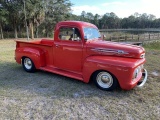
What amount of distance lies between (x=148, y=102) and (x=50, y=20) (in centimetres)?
2776

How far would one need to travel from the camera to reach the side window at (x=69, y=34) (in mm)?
4477

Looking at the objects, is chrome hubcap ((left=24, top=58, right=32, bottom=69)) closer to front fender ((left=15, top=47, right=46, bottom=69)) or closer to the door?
front fender ((left=15, top=47, right=46, bottom=69))

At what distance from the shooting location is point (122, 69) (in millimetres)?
3602

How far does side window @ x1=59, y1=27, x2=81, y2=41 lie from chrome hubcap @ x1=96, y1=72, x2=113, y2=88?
3.99ft

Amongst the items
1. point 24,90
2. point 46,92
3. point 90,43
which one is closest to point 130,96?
point 90,43

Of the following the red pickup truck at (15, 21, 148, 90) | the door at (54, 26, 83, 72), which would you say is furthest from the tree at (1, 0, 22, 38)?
the door at (54, 26, 83, 72)

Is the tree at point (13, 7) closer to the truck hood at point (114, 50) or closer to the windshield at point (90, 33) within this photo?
the windshield at point (90, 33)

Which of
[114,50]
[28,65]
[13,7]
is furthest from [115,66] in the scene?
[13,7]

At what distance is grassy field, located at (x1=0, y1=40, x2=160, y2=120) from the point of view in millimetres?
3012

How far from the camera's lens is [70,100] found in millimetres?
3588

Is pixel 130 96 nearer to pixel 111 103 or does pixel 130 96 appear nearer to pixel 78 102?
pixel 111 103

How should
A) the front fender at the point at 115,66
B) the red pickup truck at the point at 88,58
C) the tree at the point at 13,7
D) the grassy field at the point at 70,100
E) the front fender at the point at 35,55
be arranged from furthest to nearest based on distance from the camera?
1. the tree at the point at 13,7
2. the front fender at the point at 35,55
3. the red pickup truck at the point at 88,58
4. the front fender at the point at 115,66
5. the grassy field at the point at 70,100

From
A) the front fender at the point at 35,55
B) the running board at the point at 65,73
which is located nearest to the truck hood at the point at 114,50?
the running board at the point at 65,73

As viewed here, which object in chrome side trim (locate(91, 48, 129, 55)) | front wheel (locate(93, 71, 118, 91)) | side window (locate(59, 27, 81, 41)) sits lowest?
front wheel (locate(93, 71, 118, 91))
